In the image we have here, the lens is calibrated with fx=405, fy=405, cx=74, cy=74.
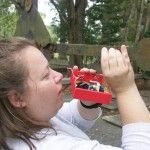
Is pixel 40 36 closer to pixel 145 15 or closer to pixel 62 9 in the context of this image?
pixel 145 15

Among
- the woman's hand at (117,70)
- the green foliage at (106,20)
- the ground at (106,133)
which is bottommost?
the ground at (106,133)

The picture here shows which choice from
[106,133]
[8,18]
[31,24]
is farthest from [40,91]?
[8,18]

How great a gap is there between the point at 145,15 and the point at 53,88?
27.4 ft

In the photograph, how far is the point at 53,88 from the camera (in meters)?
1.67

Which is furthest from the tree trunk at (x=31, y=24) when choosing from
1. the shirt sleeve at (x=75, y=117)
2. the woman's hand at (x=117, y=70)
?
the woman's hand at (x=117, y=70)

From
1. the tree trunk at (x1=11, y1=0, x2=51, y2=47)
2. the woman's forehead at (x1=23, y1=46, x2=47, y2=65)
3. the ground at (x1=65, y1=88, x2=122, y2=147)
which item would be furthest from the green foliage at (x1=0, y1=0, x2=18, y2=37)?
the woman's forehead at (x1=23, y1=46, x2=47, y2=65)

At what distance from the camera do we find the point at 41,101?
5.45ft

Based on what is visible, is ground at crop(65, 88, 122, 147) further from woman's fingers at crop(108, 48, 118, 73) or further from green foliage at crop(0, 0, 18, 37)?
green foliage at crop(0, 0, 18, 37)

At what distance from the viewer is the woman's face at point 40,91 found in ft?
5.42

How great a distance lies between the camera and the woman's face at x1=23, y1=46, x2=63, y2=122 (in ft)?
5.42

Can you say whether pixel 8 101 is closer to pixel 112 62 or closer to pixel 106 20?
pixel 112 62

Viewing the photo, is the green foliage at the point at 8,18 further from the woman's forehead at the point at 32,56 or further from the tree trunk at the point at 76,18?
the woman's forehead at the point at 32,56

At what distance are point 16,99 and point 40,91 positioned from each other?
0.33 feet

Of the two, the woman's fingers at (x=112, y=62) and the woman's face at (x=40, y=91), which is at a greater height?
the woman's fingers at (x=112, y=62)
